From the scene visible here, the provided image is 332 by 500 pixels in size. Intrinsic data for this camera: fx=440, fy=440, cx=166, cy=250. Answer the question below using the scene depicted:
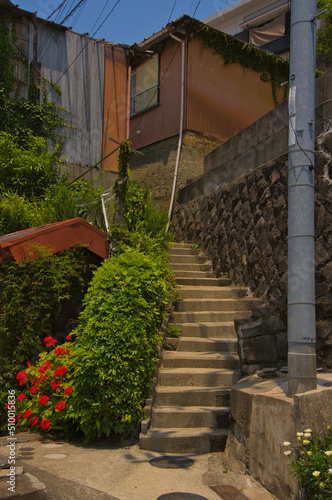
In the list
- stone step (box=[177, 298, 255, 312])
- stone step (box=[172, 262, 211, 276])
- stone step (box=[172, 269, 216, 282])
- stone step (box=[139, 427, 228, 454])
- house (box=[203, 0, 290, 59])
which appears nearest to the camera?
stone step (box=[139, 427, 228, 454])

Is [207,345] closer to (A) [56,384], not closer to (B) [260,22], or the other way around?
(A) [56,384]

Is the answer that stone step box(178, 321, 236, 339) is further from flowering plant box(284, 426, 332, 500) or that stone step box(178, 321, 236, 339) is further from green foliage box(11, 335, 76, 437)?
flowering plant box(284, 426, 332, 500)

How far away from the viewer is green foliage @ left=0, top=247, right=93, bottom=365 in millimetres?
6453

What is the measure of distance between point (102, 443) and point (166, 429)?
768 millimetres

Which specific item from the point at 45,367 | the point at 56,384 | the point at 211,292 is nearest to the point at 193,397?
the point at 56,384

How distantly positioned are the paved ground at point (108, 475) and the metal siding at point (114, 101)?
9.23 meters

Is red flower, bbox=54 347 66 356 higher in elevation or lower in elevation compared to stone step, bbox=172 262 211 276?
lower

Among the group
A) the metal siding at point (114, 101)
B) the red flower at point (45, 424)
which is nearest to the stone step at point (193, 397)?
the red flower at point (45, 424)

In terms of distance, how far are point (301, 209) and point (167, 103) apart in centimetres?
1088

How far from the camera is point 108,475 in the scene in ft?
13.4

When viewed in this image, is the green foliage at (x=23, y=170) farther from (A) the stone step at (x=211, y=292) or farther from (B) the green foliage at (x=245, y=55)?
(B) the green foliage at (x=245, y=55)

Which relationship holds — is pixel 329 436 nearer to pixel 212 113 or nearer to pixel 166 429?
pixel 166 429

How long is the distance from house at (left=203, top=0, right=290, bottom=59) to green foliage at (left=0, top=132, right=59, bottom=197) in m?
12.0

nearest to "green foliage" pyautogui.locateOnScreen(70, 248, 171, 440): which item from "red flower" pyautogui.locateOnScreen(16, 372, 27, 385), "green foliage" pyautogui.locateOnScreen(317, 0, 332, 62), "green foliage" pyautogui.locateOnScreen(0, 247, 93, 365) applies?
"red flower" pyautogui.locateOnScreen(16, 372, 27, 385)
